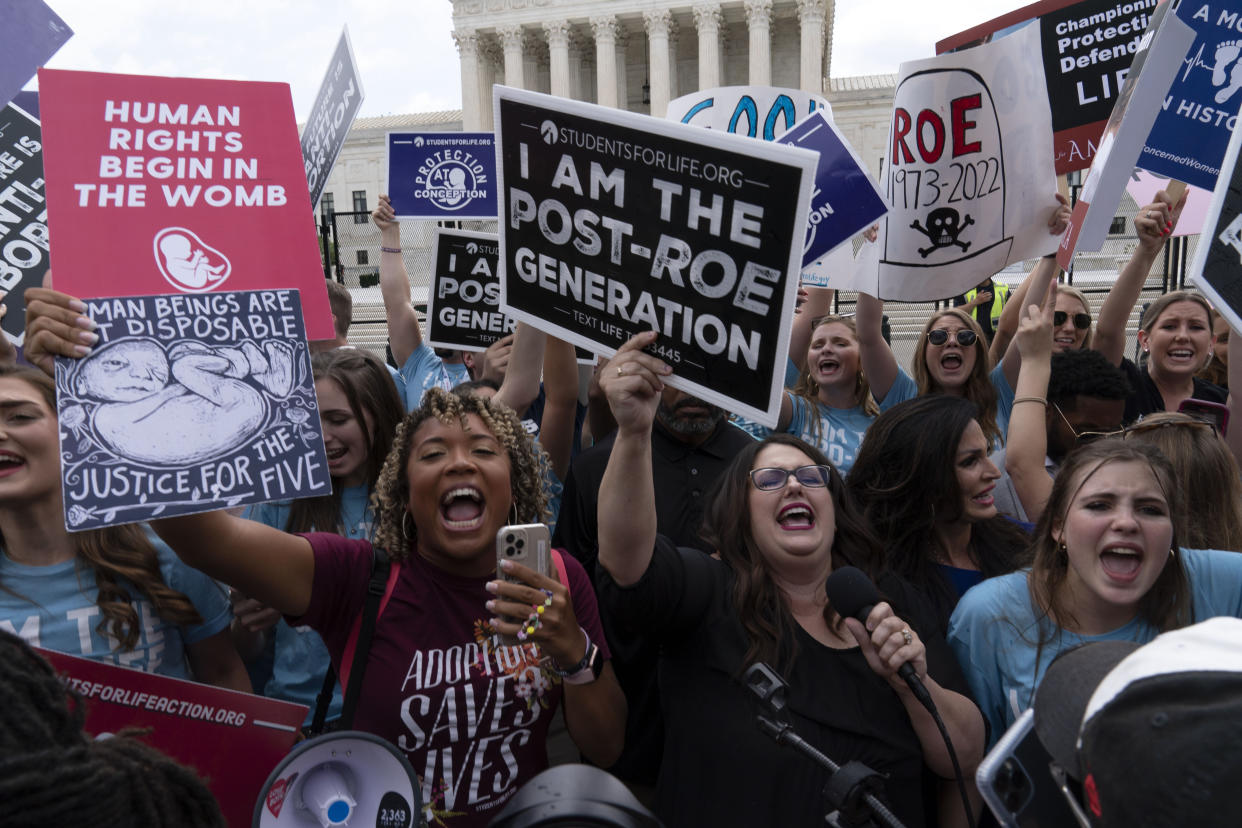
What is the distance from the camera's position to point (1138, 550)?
7.07 ft

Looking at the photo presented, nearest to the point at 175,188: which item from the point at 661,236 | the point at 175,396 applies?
the point at 175,396

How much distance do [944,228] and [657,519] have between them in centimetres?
184

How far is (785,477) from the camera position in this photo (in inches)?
94.1

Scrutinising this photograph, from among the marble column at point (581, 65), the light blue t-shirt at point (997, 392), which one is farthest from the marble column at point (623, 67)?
the light blue t-shirt at point (997, 392)

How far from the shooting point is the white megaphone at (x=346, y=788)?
1.29 meters

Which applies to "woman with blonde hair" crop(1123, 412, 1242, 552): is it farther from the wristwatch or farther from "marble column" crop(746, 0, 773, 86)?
"marble column" crop(746, 0, 773, 86)

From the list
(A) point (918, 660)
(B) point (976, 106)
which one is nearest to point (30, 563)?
(A) point (918, 660)

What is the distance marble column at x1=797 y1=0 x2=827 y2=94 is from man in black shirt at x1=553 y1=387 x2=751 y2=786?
47.7 m

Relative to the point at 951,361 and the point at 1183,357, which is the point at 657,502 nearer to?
the point at 951,361

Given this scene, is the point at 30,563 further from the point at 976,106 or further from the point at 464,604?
the point at 976,106

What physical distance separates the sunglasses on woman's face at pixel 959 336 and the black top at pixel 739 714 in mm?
2277

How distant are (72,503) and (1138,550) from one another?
227 cm

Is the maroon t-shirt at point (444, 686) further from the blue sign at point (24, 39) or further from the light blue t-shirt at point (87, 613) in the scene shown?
the blue sign at point (24, 39)

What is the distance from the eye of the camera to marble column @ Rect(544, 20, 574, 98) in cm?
4966
